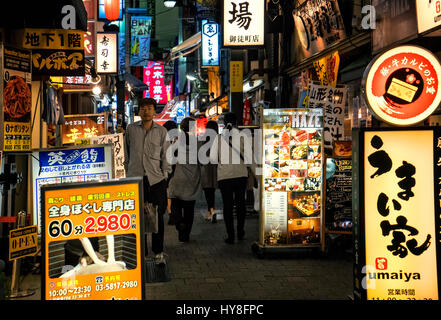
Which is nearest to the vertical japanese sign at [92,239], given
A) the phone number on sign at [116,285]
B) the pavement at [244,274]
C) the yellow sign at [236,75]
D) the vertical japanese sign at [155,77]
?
the phone number on sign at [116,285]

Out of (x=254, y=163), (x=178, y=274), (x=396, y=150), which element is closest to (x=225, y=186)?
(x=254, y=163)

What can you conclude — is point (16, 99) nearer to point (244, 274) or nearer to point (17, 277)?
point (17, 277)

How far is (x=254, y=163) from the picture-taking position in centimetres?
1041

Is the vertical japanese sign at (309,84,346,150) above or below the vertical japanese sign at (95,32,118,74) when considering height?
below

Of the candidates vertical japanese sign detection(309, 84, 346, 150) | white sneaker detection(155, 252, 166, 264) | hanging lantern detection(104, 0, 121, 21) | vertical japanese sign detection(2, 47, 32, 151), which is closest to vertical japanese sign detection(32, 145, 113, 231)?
vertical japanese sign detection(2, 47, 32, 151)

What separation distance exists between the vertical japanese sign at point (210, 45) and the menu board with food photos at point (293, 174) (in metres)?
16.3

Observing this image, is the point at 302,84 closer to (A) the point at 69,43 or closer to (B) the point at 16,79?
(A) the point at 69,43

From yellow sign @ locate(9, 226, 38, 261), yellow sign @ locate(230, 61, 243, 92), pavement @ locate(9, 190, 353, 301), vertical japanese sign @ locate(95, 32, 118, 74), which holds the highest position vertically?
vertical japanese sign @ locate(95, 32, 118, 74)

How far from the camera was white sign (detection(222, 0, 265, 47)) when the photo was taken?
1308 cm

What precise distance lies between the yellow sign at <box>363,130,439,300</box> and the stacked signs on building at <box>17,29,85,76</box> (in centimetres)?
625

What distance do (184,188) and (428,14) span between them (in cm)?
520

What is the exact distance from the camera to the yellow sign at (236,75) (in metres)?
18.2

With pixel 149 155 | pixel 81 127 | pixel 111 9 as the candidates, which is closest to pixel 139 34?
pixel 111 9

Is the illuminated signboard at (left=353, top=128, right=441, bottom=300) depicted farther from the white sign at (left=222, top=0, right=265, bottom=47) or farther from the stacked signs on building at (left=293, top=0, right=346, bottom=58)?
the white sign at (left=222, top=0, right=265, bottom=47)
